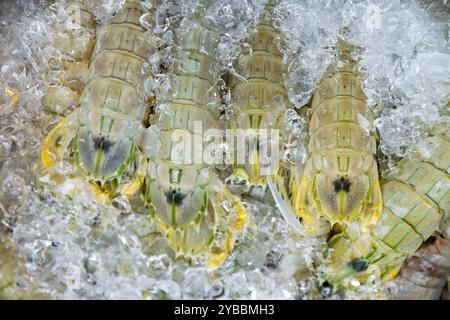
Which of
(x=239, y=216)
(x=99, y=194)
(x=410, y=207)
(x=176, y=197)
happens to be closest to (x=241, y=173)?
(x=239, y=216)

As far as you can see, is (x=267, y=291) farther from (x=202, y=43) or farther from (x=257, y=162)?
(x=202, y=43)

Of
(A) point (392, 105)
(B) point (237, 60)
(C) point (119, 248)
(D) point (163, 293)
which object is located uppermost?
(B) point (237, 60)

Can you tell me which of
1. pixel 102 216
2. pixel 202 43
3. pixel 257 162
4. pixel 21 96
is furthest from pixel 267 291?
pixel 21 96

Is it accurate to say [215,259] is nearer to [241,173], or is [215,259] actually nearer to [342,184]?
[241,173]

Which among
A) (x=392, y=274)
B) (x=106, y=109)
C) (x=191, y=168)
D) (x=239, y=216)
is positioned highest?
(x=106, y=109)

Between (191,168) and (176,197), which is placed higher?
(191,168)

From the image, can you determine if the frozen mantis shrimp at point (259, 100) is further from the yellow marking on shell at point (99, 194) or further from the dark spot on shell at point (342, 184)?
the yellow marking on shell at point (99, 194)
